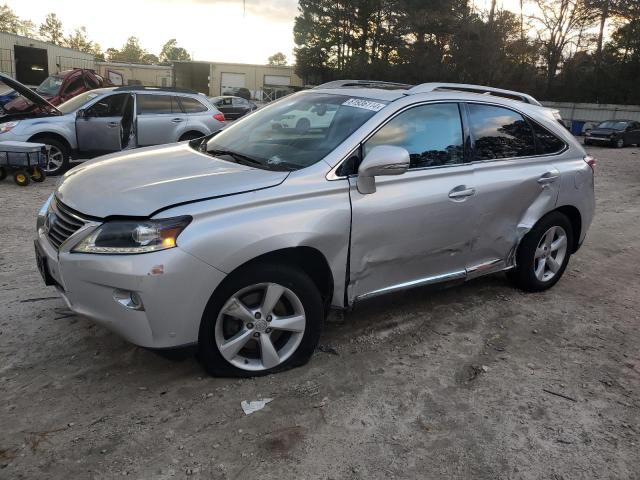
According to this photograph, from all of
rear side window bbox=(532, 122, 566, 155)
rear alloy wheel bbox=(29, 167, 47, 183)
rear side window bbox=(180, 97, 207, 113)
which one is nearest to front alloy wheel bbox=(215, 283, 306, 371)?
rear side window bbox=(532, 122, 566, 155)

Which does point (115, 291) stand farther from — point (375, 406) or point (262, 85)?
point (262, 85)

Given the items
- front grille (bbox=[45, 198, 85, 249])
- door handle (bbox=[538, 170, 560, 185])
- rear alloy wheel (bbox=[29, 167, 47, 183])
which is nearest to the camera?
front grille (bbox=[45, 198, 85, 249])

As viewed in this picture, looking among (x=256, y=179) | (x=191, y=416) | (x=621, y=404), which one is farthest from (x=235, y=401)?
(x=621, y=404)

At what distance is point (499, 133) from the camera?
4.33 metres

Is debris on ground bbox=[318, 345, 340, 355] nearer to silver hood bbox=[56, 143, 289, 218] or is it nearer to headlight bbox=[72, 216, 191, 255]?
silver hood bbox=[56, 143, 289, 218]

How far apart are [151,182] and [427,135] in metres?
1.94

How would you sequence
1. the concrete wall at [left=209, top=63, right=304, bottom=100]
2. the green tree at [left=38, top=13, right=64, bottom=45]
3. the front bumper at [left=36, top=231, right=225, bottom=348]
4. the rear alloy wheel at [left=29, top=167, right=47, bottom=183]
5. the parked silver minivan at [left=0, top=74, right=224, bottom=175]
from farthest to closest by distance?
the green tree at [left=38, top=13, right=64, bottom=45] < the concrete wall at [left=209, top=63, right=304, bottom=100] < the parked silver minivan at [left=0, top=74, right=224, bottom=175] < the rear alloy wheel at [left=29, top=167, right=47, bottom=183] < the front bumper at [left=36, top=231, right=225, bottom=348]

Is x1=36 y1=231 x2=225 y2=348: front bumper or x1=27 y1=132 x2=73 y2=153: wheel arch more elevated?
x1=27 y1=132 x2=73 y2=153: wheel arch

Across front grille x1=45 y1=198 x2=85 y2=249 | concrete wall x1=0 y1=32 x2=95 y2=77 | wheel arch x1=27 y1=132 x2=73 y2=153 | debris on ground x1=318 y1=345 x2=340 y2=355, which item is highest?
concrete wall x1=0 y1=32 x2=95 y2=77

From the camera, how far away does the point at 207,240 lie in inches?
110

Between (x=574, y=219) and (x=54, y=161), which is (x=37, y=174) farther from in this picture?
(x=574, y=219)

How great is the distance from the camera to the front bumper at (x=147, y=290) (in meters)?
2.71

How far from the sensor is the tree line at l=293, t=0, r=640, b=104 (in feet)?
134

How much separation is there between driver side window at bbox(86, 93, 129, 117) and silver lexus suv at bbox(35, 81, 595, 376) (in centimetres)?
667
